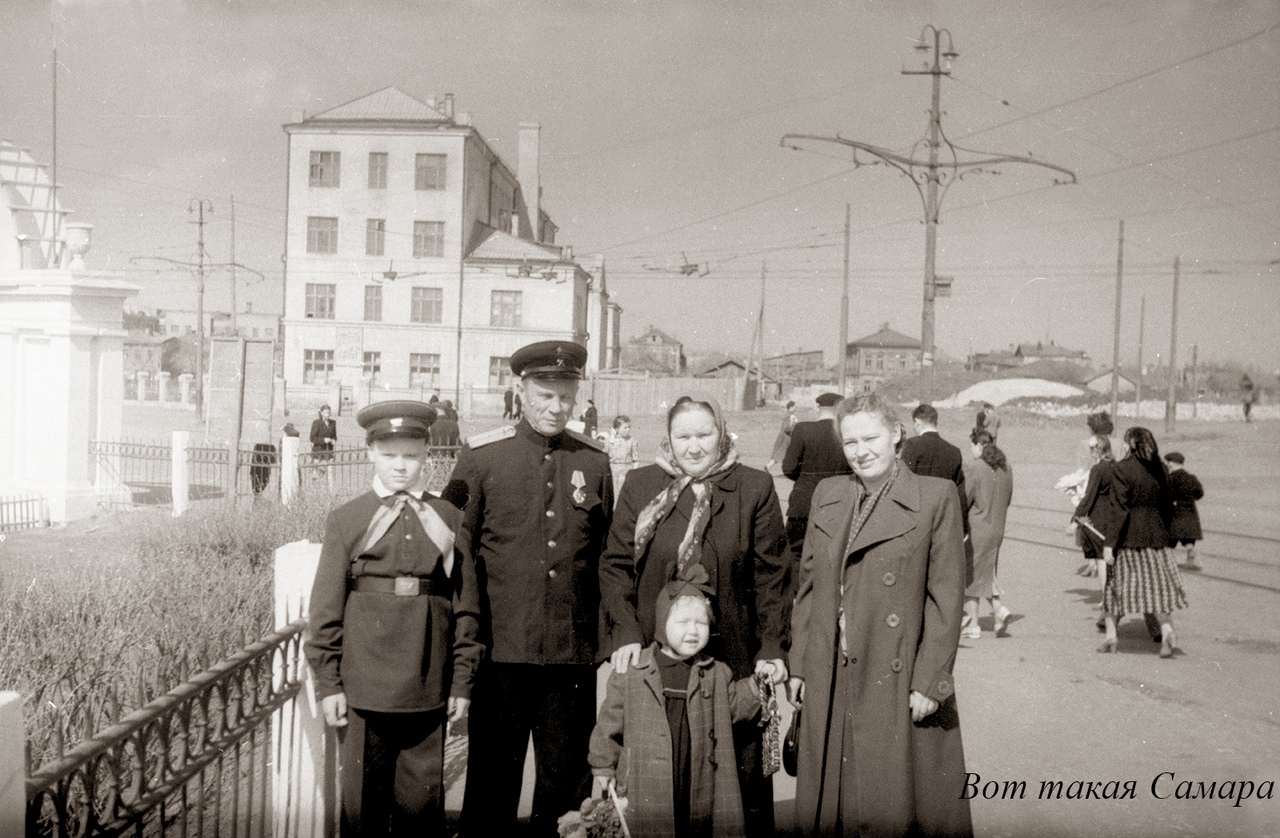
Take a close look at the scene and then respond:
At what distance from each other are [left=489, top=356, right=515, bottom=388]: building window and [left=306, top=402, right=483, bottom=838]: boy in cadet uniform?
1733 inches

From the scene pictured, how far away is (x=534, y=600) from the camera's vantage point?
157 inches

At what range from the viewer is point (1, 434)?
14.3 metres

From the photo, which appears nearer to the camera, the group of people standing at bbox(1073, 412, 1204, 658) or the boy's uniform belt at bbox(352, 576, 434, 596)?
the boy's uniform belt at bbox(352, 576, 434, 596)

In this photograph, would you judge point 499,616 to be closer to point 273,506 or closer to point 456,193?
point 273,506

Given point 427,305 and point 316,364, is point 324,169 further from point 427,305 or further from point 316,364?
point 316,364

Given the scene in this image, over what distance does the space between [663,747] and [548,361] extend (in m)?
1.46

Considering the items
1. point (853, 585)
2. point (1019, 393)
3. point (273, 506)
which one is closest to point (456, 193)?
point (1019, 393)

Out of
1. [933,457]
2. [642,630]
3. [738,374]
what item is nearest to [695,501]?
[642,630]

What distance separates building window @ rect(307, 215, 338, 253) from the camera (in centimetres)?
4859

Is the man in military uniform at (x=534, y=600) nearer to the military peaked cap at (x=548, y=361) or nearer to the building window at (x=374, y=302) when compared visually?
the military peaked cap at (x=548, y=361)

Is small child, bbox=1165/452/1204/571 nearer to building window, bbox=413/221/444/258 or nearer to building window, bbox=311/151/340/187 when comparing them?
building window, bbox=413/221/444/258

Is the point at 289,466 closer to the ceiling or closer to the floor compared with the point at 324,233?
closer to the floor

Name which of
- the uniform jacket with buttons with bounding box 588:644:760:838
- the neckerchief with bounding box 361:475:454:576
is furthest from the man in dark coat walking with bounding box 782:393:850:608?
the neckerchief with bounding box 361:475:454:576

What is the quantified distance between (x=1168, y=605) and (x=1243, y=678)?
786 mm
